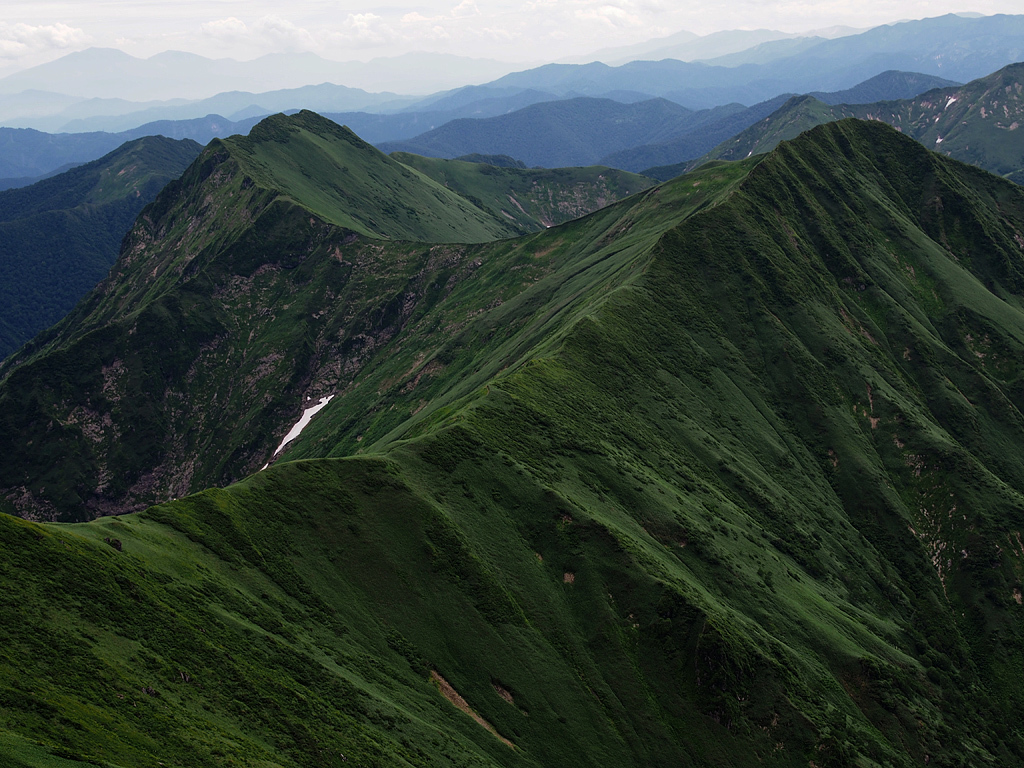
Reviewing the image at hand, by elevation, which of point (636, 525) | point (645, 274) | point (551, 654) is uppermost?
point (645, 274)

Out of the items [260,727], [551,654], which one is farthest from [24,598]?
[551,654]

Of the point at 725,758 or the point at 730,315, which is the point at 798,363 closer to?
the point at 730,315

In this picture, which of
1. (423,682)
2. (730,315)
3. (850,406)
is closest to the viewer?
(423,682)

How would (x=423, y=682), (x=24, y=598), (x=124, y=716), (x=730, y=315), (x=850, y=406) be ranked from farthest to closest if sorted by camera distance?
(x=730, y=315), (x=850, y=406), (x=423, y=682), (x=24, y=598), (x=124, y=716)

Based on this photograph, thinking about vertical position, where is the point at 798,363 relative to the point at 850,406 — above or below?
above

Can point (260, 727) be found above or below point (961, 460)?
above

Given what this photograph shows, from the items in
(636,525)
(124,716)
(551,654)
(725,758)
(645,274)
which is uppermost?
(645,274)

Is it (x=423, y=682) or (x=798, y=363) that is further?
(x=798, y=363)

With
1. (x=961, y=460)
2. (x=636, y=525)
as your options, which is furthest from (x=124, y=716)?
(x=961, y=460)

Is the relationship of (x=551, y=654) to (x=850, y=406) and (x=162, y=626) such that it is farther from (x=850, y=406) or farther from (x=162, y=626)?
(x=850, y=406)
